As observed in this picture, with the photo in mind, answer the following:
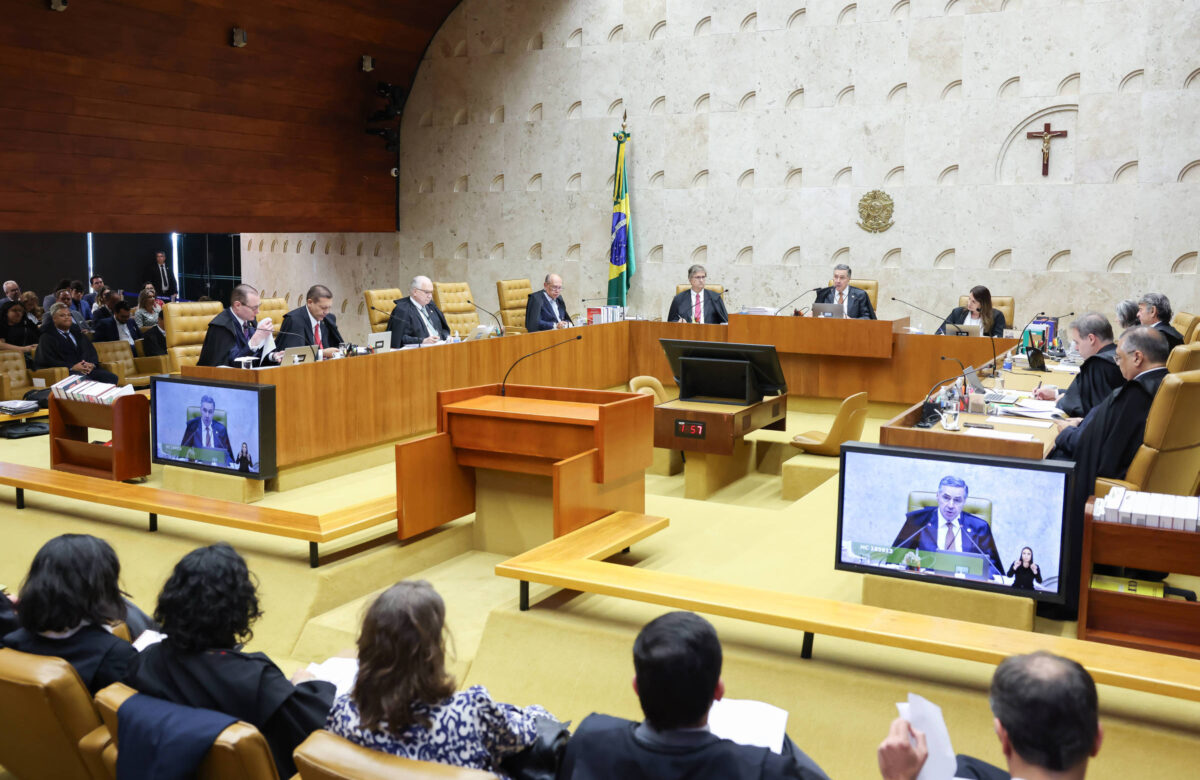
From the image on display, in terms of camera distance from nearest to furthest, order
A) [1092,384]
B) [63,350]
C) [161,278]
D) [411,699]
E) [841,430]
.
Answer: [411,699]
[1092,384]
[841,430]
[63,350]
[161,278]

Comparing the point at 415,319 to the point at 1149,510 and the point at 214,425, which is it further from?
the point at 1149,510

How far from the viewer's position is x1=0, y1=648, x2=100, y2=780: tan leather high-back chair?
2377 mm

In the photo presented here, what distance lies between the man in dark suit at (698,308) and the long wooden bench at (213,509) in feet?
15.8

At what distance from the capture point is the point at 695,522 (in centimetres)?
511

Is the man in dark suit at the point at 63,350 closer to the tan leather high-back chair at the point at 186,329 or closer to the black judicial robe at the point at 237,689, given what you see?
the tan leather high-back chair at the point at 186,329

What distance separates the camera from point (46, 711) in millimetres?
2402

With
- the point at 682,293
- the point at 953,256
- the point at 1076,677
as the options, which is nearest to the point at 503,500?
the point at 1076,677

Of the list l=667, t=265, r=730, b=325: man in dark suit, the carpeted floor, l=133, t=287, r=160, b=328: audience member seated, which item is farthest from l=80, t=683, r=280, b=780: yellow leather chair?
l=133, t=287, r=160, b=328: audience member seated

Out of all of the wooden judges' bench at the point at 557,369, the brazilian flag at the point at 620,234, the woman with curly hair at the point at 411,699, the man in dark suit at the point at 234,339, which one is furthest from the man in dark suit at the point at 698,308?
the woman with curly hair at the point at 411,699

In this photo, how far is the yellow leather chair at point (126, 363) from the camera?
30.3 ft

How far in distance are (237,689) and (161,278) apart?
46.6ft

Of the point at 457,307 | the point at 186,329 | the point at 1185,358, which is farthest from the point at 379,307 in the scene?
the point at 1185,358

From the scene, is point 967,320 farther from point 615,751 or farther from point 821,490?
point 615,751

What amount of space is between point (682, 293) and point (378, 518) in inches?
204
